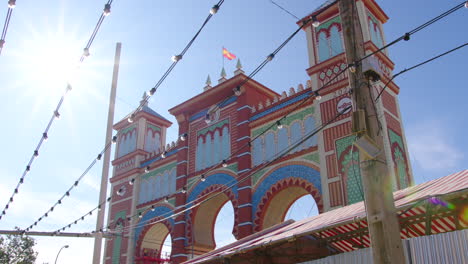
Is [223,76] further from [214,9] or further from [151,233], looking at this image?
[214,9]

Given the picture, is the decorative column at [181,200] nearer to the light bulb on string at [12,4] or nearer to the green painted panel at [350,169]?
the green painted panel at [350,169]

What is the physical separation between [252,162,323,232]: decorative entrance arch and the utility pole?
38.8 ft

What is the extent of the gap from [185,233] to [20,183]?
8.65 metres

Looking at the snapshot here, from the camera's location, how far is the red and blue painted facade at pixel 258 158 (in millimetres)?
18266

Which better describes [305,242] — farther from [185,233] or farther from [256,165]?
[185,233]

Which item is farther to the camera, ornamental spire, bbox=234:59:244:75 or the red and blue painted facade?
ornamental spire, bbox=234:59:244:75

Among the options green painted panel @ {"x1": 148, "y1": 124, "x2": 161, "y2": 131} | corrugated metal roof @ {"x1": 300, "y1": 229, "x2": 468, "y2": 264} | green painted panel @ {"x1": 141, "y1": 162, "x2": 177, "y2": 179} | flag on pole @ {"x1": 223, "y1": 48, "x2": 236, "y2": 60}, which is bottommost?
corrugated metal roof @ {"x1": 300, "y1": 229, "x2": 468, "y2": 264}

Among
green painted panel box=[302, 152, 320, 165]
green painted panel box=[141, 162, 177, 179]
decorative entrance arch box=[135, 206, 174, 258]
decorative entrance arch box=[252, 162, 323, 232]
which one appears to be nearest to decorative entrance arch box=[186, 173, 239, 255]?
decorative entrance arch box=[252, 162, 323, 232]

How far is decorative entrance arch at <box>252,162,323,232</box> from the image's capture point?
18.8 metres

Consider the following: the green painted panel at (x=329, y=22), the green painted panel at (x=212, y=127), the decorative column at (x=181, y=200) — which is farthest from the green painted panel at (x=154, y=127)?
the green painted panel at (x=329, y=22)

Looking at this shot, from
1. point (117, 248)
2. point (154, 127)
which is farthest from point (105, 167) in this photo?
point (154, 127)

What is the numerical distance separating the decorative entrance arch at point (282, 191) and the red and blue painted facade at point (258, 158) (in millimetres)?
46

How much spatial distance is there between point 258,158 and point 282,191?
6.78ft

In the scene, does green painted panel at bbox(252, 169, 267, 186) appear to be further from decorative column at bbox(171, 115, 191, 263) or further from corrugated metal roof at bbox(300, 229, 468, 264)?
corrugated metal roof at bbox(300, 229, 468, 264)
